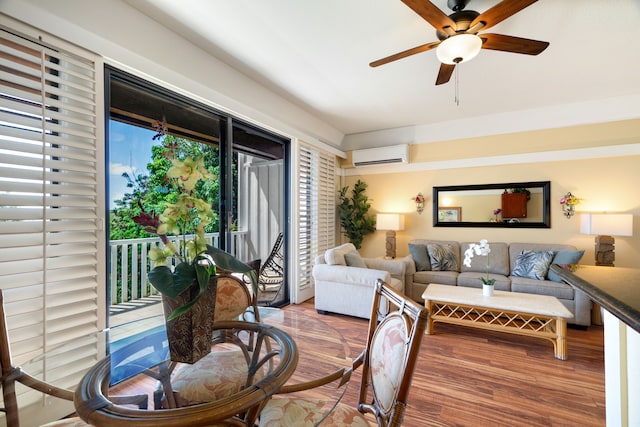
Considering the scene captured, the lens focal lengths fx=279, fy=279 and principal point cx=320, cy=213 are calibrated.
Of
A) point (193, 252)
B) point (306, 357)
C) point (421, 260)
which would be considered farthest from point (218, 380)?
point (421, 260)

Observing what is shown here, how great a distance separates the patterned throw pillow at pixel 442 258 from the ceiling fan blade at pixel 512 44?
261cm

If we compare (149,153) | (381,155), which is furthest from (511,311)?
(149,153)

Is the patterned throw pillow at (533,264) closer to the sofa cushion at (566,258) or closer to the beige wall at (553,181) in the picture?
the sofa cushion at (566,258)

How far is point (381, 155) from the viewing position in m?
4.63

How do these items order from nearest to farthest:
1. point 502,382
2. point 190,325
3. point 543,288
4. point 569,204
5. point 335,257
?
point 190,325
point 502,382
point 543,288
point 335,257
point 569,204

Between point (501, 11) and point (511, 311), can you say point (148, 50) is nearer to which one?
point (501, 11)

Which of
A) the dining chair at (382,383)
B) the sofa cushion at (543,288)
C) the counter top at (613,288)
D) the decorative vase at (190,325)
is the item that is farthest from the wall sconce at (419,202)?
the decorative vase at (190,325)

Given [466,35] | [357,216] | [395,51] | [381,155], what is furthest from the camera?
[357,216]

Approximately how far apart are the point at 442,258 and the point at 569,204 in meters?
1.74

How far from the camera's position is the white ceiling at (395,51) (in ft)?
6.40

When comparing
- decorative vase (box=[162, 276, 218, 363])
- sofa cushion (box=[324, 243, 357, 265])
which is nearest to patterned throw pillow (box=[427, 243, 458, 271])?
sofa cushion (box=[324, 243, 357, 265])

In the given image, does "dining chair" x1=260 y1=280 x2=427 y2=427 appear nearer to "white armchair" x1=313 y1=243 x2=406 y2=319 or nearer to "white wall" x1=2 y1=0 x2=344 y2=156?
"white armchair" x1=313 y1=243 x2=406 y2=319

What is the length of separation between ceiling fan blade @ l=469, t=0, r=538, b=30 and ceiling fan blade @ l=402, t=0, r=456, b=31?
0.56 ft

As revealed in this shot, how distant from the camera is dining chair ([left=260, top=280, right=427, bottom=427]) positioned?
2.87ft
